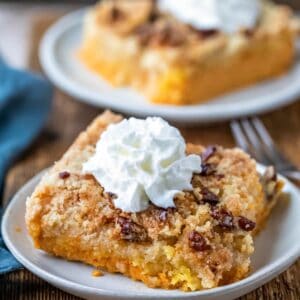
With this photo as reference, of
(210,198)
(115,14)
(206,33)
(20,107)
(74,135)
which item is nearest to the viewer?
(210,198)

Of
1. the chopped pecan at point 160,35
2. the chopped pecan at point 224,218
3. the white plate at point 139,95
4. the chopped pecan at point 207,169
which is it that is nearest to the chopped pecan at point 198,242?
the chopped pecan at point 224,218

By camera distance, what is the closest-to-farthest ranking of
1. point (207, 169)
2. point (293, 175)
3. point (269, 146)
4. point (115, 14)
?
point (207, 169) < point (293, 175) < point (269, 146) < point (115, 14)

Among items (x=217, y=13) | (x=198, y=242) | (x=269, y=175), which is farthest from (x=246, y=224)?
(x=217, y=13)

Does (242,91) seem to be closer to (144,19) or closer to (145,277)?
(144,19)

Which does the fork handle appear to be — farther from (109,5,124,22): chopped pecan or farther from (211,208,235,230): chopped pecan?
(109,5,124,22): chopped pecan

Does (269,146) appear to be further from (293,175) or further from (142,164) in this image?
(142,164)

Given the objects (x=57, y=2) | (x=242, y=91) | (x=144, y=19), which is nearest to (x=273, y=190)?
(x=242, y=91)
